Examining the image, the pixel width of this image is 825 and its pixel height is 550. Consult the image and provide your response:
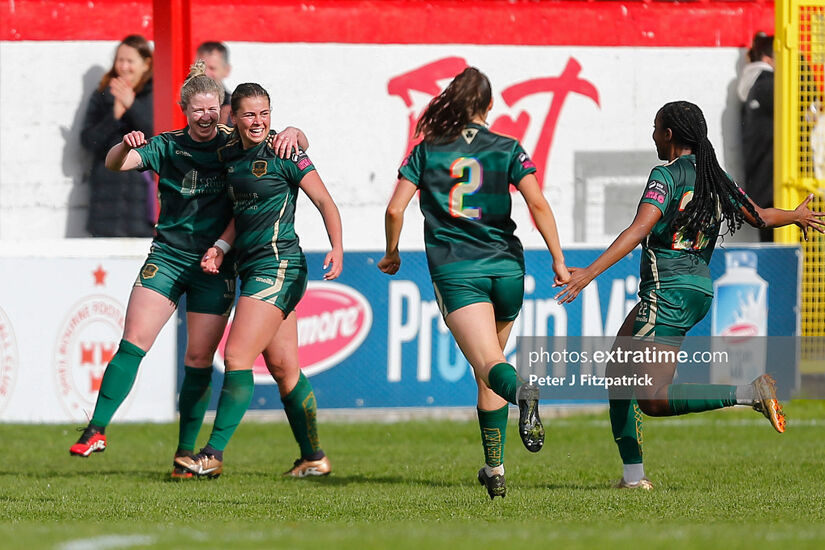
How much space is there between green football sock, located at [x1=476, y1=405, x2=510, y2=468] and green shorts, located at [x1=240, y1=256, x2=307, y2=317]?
1.30 m

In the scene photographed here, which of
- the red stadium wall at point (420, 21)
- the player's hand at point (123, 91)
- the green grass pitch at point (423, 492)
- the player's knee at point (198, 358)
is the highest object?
the red stadium wall at point (420, 21)

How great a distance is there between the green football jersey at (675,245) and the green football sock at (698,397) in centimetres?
52

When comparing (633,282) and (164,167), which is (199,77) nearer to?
(164,167)

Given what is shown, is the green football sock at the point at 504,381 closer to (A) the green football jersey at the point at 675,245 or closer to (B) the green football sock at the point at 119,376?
(A) the green football jersey at the point at 675,245

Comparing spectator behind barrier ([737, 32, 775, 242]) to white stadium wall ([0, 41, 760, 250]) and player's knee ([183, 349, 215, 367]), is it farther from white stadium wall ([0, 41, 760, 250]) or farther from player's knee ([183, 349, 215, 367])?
player's knee ([183, 349, 215, 367])

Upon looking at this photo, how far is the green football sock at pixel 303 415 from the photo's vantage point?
26.6 feet

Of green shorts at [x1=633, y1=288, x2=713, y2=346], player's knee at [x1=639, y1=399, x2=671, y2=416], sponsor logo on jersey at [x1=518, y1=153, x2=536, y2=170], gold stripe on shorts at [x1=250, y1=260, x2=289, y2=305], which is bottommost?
player's knee at [x1=639, y1=399, x2=671, y2=416]

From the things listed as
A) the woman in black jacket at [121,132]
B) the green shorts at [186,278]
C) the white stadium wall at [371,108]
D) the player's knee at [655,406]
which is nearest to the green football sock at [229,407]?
the green shorts at [186,278]

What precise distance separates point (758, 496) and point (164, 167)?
3671 mm

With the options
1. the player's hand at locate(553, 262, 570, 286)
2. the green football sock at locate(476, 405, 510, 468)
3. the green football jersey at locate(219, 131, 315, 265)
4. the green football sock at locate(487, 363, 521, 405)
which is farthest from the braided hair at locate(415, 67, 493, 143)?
the green football sock at locate(476, 405, 510, 468)

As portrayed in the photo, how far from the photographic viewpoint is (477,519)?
6129 millimetres

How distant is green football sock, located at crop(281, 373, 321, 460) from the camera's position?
811 centimetres

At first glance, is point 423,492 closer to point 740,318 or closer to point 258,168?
point 258,168

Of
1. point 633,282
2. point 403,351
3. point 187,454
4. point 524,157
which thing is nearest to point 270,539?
point 524,157
